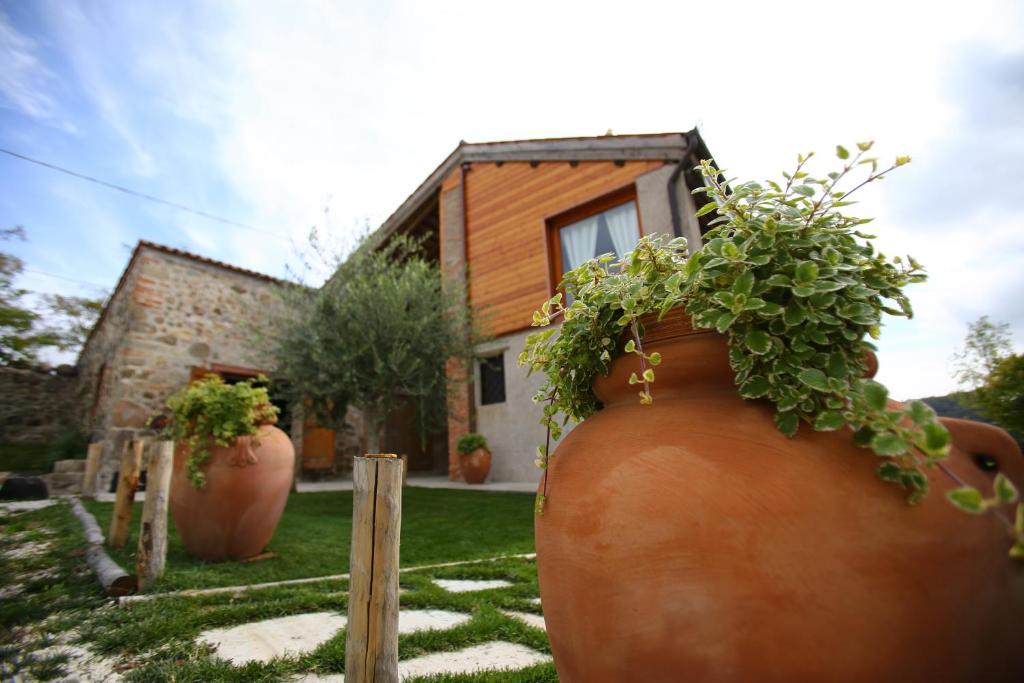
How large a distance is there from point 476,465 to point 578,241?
409cm

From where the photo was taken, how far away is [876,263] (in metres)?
0.86

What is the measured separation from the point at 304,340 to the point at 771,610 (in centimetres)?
676

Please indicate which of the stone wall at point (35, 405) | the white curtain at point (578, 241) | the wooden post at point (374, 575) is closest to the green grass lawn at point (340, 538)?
the wooden post at point (374, 575)

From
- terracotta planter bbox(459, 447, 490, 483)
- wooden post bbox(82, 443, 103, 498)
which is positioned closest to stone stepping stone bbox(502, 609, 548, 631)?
terracotta planter bbox(459, 447, 490, 483)

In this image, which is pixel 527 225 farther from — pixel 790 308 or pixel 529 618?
pixel 790 308

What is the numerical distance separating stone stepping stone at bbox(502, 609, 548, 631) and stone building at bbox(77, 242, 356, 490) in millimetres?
6312

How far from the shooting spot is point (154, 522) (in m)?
2.47

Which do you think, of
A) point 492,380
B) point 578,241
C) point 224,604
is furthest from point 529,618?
point 492,380

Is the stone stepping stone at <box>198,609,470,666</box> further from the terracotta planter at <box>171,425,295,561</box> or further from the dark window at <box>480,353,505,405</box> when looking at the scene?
the dark window at <box>480,353,505,405</box>

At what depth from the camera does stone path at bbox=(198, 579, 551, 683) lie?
4.97 ft

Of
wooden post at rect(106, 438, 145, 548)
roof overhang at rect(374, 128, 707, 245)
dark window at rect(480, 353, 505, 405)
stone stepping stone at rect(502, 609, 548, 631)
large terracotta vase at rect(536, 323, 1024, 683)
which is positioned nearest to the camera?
large terracotta vase at rect(536, 323, 1024, 683)

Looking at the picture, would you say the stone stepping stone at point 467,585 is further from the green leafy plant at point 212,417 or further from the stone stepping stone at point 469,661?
the green leafy plant at point 212,417

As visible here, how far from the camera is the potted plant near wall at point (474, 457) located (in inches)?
296

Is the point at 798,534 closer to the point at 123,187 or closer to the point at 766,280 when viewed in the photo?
the point at 766,280
